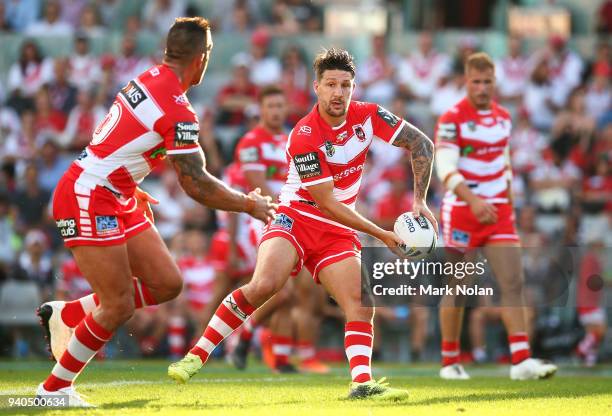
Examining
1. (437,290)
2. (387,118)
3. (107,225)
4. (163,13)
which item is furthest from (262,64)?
(107,225)

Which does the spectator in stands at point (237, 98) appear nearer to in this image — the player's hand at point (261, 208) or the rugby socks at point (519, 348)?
the rugby socks at point (519, 348)

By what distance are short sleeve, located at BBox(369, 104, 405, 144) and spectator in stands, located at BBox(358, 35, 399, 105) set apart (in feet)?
31.8

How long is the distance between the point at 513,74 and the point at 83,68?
736 cm

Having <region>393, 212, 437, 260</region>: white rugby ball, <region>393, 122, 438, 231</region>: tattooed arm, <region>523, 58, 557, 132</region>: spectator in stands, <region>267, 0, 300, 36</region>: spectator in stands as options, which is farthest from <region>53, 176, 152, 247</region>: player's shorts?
<region>267, 0, 300, 36</region>: spectator in stands

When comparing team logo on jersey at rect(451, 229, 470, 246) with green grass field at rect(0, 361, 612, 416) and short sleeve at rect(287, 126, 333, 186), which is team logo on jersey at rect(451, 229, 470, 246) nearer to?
green grass field at rect(0, 361, 612, 416)

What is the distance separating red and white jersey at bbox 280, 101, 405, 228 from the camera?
30.5 feet

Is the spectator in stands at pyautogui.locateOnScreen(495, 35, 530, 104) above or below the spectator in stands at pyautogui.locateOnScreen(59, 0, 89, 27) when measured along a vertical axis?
below

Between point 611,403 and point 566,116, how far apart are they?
1000cm

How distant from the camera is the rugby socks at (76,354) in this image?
27.9ft

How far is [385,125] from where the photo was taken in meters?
9.66

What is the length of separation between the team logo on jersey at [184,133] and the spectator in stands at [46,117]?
38.5 feet

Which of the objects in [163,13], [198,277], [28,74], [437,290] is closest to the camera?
[437,290]

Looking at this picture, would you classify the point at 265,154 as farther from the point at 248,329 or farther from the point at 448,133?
the point at 448,133

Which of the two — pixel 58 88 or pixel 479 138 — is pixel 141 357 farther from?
pixel 479 138
